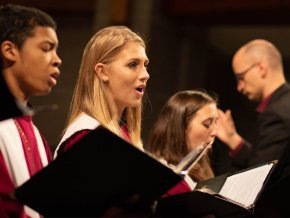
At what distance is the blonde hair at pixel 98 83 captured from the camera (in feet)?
7.00

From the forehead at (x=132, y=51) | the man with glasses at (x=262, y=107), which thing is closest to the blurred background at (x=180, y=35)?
the man with glasses at (x=262, y=107)

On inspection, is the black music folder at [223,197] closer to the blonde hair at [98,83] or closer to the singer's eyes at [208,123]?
the blonde hair at [98,83]

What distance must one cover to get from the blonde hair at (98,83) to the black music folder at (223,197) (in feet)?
1.32

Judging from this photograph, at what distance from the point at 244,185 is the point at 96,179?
0.70 meters

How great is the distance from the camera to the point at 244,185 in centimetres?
212

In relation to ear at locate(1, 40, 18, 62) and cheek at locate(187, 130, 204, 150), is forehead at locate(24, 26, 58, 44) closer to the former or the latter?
ear at locate(1, 40, 18, 62)

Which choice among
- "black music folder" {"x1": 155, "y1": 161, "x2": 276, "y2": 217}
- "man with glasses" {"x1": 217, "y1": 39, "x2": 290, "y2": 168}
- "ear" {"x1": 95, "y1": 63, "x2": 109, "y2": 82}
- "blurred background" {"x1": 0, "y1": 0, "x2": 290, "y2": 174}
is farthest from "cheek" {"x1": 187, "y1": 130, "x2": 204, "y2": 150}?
"blurred background" {"x1": 0, "y1": 0, "x2": 290, "y2": 174}

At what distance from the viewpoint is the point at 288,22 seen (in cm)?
514

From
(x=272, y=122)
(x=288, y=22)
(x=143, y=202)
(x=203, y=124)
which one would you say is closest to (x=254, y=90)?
(x=272, y=122)

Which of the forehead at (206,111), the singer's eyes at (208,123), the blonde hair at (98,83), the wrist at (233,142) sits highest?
the blonde hair at (98,83)

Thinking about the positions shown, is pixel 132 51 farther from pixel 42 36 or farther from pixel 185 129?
pixel 185 129

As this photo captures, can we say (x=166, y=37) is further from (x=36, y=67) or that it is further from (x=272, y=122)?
(x=36, y=67)

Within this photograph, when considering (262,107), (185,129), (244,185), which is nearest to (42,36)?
(244,185)

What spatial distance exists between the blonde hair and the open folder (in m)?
0.51
